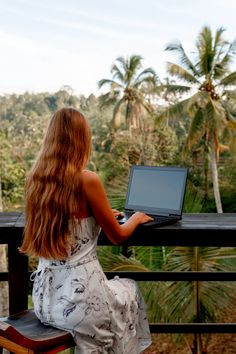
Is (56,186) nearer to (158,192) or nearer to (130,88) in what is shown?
(158,192)

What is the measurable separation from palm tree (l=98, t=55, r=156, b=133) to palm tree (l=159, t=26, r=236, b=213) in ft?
13.8

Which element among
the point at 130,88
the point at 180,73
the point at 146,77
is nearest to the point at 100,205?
the point at 180,73

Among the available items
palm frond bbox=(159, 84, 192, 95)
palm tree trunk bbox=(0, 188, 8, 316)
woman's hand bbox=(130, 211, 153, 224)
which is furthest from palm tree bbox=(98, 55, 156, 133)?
woman's hand bbox=(130, 211, 153, 224)

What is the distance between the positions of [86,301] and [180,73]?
1537 cm

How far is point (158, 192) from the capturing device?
5.42 feet

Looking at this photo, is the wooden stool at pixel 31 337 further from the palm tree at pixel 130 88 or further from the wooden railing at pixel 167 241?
the palm tree at pixel 130 88

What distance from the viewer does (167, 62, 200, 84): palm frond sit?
52.4ft

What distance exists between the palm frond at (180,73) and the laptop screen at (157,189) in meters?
14.8

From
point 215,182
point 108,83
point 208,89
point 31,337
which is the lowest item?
point 215,182

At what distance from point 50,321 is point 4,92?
25.5 meters

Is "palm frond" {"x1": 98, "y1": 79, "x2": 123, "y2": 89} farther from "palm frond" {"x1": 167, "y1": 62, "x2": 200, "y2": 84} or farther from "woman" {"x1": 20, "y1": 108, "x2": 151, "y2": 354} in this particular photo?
"woman" {"x1": 20, "y1": 108, "x2": 151, "y2": 354}

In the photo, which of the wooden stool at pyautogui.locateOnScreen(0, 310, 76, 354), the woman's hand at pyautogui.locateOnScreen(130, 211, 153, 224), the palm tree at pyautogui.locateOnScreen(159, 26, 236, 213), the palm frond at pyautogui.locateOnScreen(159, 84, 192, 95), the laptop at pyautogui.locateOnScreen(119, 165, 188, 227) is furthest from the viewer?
the palm frond at pyautogui.locateOnScreen(159, 84, 192, 95)

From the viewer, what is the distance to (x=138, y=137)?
17031 mm

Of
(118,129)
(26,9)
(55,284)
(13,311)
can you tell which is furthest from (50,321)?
(26,9)
